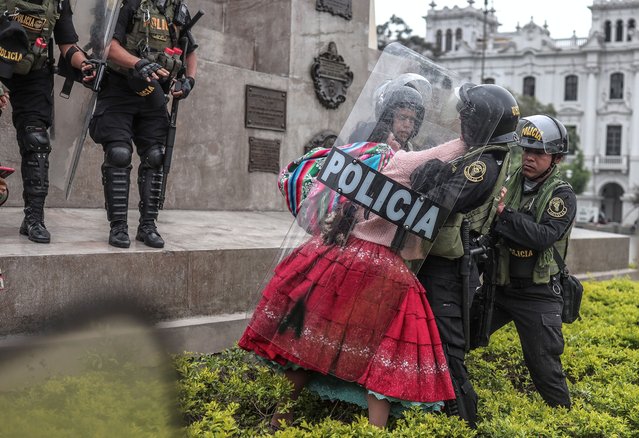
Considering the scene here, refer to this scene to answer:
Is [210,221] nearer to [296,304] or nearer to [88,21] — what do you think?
[88,21]

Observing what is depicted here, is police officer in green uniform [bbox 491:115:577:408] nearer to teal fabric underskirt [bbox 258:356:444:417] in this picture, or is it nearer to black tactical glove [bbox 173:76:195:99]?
teal fabric underskirt [bbox 258:356:444:417]

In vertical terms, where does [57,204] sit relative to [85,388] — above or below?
above

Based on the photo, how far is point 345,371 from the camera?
3.39 metres

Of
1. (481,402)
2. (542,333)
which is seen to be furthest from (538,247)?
(481,402)

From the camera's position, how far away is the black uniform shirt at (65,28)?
4812mm

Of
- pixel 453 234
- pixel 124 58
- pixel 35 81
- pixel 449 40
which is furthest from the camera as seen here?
pixel 449 40

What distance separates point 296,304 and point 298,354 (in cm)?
22

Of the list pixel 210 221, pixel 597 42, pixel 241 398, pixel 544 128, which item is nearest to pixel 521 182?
pixel 544 128

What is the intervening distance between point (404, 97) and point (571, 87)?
235 feet

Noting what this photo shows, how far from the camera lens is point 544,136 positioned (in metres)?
4.27

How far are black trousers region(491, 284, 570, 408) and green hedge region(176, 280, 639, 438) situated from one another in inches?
4.0

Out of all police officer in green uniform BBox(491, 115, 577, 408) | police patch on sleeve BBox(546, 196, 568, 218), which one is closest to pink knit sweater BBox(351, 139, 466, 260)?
police officer in green uniform BBox(491, 115, 577, 408)

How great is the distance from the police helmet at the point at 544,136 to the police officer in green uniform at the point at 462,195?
0.58m

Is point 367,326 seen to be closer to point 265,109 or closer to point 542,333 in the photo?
point 542,333
